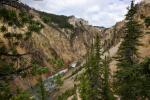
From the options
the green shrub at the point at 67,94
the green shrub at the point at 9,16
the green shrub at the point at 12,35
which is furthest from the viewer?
the green shrub at the point at 67,94

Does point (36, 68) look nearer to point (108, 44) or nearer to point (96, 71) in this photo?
point (96, 71)

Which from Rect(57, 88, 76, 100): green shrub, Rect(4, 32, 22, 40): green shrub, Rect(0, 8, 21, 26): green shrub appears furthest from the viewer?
Rect(57, 88, 76, 100): green shrub

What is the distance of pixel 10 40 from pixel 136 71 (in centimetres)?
668

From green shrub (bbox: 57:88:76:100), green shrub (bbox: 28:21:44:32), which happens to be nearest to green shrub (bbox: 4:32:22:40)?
green shrub (bbox: 28:21:44:32)

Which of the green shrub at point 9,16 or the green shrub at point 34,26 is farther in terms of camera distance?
the green shrub at point 34,26

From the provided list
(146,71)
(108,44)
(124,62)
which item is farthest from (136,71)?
(108,44)

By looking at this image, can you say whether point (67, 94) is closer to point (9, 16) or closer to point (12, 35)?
point (12, 35)

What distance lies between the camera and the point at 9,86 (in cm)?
1109

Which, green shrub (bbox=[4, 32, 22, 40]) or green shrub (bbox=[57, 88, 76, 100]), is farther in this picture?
green shrub (bbox=[57, 88, 76, 100])

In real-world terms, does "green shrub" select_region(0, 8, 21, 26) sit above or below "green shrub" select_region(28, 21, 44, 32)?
above

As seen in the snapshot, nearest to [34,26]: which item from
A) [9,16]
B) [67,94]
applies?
[9,16]

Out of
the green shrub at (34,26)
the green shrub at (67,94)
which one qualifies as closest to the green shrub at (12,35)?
the green shrub at (34,26)

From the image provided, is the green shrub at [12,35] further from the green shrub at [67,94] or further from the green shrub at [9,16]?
the green shrub at [67,94]

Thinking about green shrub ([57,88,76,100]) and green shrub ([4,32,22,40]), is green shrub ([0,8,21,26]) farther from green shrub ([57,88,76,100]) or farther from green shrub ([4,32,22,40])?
green shrub ([57,88,76,100])
